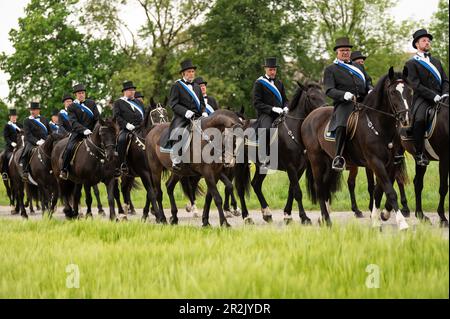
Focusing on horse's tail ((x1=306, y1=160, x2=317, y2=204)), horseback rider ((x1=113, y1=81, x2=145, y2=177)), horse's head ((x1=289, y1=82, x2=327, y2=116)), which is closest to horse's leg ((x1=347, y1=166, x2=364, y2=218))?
horse's tail ((x1=306, y1=160, x2=317, y2=204))

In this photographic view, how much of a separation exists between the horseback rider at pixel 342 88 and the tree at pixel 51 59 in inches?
1236

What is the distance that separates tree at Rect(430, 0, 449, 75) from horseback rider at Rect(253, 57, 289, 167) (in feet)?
130

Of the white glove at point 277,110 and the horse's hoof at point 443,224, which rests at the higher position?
the white glove at point 277,110

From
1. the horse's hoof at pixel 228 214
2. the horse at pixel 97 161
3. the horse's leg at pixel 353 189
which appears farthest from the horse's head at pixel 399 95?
the horse at pixel 97 161

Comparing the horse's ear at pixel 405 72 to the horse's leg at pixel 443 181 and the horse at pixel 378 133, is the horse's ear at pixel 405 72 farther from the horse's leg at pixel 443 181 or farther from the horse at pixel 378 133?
the horse's leg at pixel 443 181

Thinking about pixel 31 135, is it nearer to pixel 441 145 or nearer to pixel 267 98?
pixel 267 98

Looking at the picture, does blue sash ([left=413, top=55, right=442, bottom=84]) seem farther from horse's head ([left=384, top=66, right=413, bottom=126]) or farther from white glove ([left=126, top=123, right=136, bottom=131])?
white glove ([left=126, top=123, right=136, bottom=131])

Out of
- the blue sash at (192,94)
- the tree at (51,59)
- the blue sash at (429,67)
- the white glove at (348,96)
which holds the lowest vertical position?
the white glove at (348,96)

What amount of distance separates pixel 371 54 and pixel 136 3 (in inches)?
642

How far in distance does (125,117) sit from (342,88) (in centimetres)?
550

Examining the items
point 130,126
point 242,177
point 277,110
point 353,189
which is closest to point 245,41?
point 353,189

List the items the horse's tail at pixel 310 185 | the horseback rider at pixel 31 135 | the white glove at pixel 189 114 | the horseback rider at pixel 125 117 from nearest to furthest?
the white glove at pixel 189 114 → the horse's tail at pixel 310 185 → the horseback rider at pixel 125 117 → the horseback rider at pixel 31 135

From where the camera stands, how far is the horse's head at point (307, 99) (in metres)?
14.0
